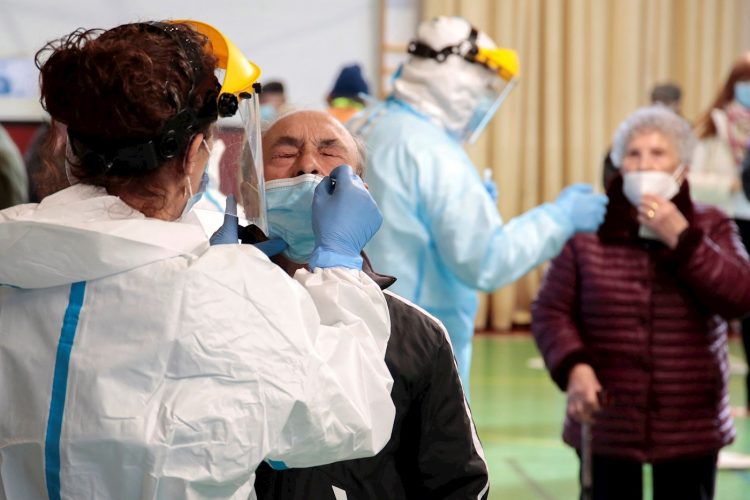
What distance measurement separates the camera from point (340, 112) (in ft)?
18.7

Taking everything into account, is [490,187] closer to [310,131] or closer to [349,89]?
[310,131]

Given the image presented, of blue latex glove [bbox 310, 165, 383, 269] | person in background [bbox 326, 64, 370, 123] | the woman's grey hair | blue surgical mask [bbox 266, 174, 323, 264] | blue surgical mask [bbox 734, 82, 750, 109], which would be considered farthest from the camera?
person in background [bbox 326, 64, 370, 123]

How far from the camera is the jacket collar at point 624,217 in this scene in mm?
3307

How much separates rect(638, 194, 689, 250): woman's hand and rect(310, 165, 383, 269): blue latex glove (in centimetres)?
159

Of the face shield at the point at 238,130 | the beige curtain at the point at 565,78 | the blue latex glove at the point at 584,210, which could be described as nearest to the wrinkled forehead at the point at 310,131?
the face shield at the point at 238,130

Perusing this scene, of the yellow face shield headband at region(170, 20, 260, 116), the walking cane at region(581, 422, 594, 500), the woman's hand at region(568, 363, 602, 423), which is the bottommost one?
the walking cane at region(581, 422, 594, 500)

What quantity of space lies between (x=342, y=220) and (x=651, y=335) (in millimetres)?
1702

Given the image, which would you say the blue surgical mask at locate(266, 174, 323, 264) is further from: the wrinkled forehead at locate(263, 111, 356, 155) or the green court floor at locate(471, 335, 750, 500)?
the green court floor at locate(471, 335, 750, 500)

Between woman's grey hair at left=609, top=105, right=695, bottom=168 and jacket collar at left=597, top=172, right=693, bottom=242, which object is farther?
woman's grey hair at left=609, top=105, right=695, bottom=168

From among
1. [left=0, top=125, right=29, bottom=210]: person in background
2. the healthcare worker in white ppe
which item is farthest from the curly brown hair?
[left=0, top=125, right=29, bottom=210]: person in background

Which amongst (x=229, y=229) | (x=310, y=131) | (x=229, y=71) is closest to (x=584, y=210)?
(x=310, y=131)

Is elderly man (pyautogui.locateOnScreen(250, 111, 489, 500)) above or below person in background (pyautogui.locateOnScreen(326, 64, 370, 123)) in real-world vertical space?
above

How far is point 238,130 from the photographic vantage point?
1777 millimetres

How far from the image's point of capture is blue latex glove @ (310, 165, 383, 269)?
1.74 m
